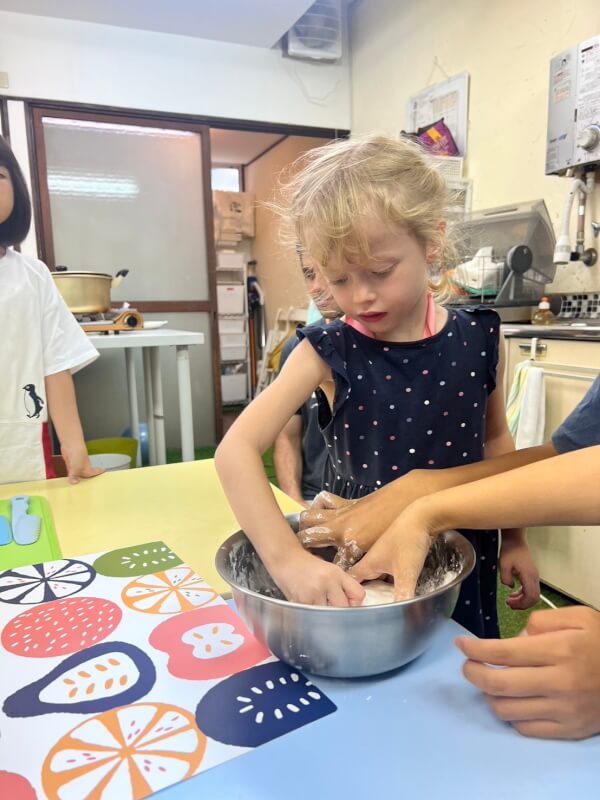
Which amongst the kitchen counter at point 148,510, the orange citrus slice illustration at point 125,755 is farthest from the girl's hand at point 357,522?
the orange citrus slice illustration at point 125,755

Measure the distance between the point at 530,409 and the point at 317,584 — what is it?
136cm

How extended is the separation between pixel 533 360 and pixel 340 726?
1520mm

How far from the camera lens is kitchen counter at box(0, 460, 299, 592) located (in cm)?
71

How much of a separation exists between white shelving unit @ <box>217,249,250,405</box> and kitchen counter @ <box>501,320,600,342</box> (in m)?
3.56

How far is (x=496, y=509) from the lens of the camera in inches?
18.9

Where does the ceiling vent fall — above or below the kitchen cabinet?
above

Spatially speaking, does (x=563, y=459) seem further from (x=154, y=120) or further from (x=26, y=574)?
(x=154, y=120)

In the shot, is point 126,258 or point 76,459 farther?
point 126,258

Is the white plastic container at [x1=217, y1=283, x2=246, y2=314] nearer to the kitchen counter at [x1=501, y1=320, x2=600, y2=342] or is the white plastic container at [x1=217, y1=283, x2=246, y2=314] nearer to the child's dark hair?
the kitchen counter at [x1=501, y1=320, x2=600, y2=342]

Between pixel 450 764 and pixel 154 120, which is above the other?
pixel 154 120

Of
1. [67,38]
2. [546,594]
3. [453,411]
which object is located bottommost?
[546,594]

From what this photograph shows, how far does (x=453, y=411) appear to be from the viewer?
77cm

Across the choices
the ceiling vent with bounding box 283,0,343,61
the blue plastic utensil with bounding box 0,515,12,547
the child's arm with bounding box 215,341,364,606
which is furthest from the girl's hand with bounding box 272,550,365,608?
the ceiling vent with bounding box 283,0,343,61

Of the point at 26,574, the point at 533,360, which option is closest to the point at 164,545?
the point at 26,574
